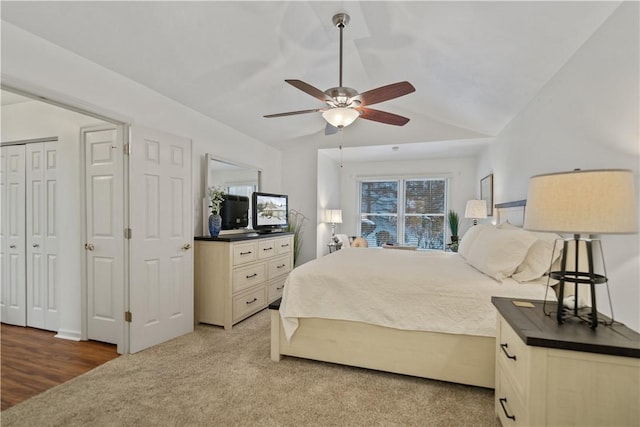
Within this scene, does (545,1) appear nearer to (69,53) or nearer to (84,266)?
(69,53)

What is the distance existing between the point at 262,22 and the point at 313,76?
1078 mm

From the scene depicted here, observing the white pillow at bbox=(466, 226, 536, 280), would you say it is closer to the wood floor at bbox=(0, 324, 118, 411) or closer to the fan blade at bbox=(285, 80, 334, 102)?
the fan blade at bbox=(285, 80, 334, 102)

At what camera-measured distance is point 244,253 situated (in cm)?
340

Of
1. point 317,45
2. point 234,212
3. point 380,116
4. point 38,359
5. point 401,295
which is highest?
point 317,45

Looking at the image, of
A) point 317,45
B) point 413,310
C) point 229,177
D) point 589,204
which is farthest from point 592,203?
point 229,177

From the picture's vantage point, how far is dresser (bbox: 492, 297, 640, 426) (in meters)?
1.18

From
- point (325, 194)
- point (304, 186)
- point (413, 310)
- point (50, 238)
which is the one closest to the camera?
point (413, 310)

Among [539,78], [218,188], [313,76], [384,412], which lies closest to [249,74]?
[313,76]

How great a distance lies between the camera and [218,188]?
3.69 metres

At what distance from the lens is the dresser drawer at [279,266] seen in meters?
3.96

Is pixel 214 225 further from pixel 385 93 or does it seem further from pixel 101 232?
pixel 385 93

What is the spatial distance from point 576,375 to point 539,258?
1.00 metres

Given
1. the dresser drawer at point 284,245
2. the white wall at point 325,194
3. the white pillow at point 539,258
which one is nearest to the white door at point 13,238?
the dresser drawer at point 284,245

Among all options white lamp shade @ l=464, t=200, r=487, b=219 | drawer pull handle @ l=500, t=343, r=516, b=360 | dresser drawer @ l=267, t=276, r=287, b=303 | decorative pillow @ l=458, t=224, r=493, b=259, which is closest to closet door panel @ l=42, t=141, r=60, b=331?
dresser drawer @ l=267, t=276, r=287, b=303
